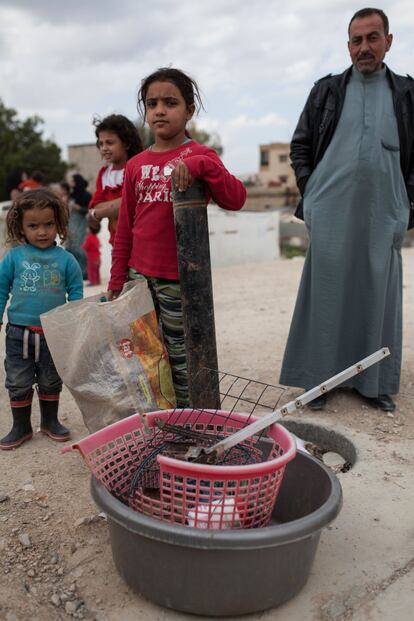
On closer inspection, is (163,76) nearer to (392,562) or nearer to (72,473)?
(72,473)

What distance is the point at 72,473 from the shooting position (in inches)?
111

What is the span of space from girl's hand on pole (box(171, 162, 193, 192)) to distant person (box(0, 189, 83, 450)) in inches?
34.7

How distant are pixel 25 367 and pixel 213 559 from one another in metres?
1.61

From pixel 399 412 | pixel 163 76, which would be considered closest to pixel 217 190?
pixel 163 76

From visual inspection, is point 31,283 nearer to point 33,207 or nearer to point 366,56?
point 33,207

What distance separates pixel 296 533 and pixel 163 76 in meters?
1.91

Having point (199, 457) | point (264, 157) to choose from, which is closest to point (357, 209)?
point (199, 457)

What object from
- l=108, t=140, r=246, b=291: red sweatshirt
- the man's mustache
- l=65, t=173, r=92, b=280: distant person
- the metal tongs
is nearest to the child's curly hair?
l=108, t=140, r=246, b=291: red sweatshirt

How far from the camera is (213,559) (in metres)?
1.81

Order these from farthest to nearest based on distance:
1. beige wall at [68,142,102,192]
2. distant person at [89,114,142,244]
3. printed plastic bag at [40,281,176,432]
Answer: beige wall at [68,142,102,192], distant person at [89,114,142,244], printed plastic bag at [40,281,176,432]

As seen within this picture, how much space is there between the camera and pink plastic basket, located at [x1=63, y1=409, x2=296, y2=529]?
6.10ft

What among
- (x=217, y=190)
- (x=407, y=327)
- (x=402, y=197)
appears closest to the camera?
(x=217, y=190)

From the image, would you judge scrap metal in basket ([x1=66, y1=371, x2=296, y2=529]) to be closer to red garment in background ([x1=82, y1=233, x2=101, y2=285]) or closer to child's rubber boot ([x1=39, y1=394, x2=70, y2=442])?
child's rubber boot ([x1=39, y1=394, x2=70, y2=442])

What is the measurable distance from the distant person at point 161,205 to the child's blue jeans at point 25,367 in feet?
1.57
